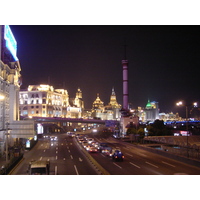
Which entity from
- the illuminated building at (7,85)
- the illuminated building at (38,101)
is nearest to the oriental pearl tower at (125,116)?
the illuminated building at (38,101)


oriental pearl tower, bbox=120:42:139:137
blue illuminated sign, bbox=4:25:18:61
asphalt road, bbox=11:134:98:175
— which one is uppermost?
blue illuminated sign, bbox=4:25:18:61

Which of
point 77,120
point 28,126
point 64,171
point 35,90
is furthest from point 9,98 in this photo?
point 35,90

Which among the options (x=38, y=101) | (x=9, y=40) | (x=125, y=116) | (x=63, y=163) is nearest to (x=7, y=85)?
(x=9, y=40)

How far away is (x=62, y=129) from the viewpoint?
4225 inches

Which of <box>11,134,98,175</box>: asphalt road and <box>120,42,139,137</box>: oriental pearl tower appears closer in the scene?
<box>11,134,98,175</box>: asphalt road

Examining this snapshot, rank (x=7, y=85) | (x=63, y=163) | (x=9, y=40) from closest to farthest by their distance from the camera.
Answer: (x=63, y=163) < (x=7, y=85) < (x=9, y=40)

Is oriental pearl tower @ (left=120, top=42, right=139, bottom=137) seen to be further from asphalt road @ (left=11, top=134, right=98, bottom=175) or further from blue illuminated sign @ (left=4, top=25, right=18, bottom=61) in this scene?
asphalt road @ (left=11, top=134, right=98, bottom=175)

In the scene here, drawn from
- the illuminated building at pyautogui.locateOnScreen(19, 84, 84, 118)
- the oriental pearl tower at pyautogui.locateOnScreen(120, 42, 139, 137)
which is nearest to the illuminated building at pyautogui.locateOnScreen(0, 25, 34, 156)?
the oriental pearl tower at pyautogui.locateOnScreen(120, 42, 139, 137)

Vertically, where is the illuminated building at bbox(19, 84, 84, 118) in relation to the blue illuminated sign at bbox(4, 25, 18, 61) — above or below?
below

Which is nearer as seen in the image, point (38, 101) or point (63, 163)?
point (63, 163)

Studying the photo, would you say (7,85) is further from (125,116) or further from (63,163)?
(125,116)

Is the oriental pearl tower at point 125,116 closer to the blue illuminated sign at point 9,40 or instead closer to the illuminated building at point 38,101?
the illuminated building at point 38,101

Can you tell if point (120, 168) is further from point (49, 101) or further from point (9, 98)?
point (49, 101)

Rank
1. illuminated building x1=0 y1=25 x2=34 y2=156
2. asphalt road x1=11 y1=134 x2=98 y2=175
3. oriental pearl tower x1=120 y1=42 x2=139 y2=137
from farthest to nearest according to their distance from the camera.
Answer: oriental pearl tower x1=120 y1=42 x2=139 y2=137 → illuminated building x1=0 y1=25 x2=34 y2=156 → asphalt road x1=11 y1=134 x2=98 y2=175
